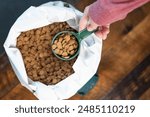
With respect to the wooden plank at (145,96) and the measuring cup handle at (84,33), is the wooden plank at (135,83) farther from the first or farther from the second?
the measuring cup handle at (84,33)

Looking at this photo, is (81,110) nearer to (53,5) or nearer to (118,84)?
(118,84)

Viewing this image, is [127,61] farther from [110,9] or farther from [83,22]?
[110,9]

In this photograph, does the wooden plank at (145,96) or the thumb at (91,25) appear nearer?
the thumb at (91,25)

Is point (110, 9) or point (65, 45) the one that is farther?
point (65, 45)

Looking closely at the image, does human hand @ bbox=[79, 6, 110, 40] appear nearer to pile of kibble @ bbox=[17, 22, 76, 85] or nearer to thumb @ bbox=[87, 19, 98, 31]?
thumb @ bbox=[87, 19, 98, 31]

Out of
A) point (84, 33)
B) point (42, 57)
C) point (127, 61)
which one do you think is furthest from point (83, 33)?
point (127, 61)

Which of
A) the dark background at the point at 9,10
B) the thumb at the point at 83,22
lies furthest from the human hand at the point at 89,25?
the dark background at the point at 9,10
